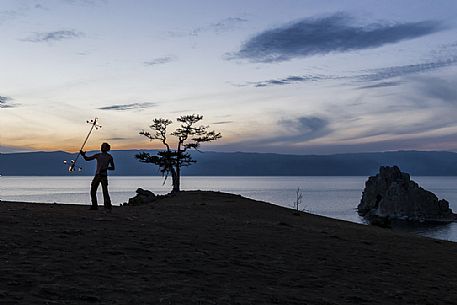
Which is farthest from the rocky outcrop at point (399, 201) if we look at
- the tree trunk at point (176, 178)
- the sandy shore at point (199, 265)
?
the sandy shore at point (199, 265)

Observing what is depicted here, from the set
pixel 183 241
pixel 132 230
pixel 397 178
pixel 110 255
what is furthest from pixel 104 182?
pixel 397 178

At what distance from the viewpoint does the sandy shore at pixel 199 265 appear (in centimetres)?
998

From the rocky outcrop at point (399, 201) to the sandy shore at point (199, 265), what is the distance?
425ft

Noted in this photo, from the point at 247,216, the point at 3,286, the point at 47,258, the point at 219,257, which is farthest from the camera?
the point at 247,216

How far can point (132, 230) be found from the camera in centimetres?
1719

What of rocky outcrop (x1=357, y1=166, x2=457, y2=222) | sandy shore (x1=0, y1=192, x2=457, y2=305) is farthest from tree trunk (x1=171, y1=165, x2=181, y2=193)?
rocky outcrop (x1=357, y1=166, x2=457, y2=222)

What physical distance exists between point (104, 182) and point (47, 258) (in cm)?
1189

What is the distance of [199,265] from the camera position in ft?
42.1

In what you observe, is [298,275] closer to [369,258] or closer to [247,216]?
[369,258]

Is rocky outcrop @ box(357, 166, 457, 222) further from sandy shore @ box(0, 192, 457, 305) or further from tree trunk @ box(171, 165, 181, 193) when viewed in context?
sandy shore @ box(0, 192, 457, 305)

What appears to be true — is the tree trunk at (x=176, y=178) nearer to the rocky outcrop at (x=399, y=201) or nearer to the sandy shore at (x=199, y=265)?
the sandy shore at (x=199, y=265)

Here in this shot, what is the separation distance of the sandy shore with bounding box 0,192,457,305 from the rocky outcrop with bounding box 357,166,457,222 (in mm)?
129687

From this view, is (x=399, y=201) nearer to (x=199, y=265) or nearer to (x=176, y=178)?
(x=176, y=178)

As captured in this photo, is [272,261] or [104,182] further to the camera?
[104,182]
